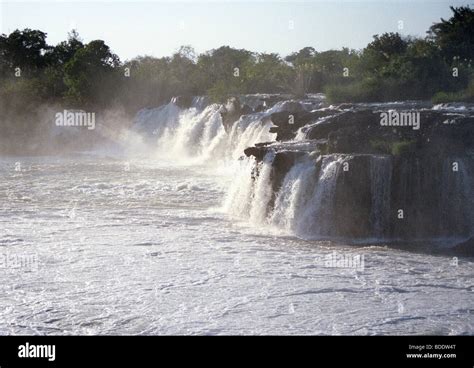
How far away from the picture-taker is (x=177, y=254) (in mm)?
14555

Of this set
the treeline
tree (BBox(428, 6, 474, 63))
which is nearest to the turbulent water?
the treeline

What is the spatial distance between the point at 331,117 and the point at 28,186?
33.4ft

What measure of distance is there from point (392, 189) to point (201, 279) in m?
5.68

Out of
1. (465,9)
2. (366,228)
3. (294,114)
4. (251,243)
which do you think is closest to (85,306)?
(251,243)

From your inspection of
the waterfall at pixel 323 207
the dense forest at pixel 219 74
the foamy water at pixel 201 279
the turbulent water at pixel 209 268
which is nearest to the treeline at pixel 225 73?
the dense forest at pixel 219 74

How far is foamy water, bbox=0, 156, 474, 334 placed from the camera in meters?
10.7

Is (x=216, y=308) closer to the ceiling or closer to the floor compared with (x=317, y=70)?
closer to the floor

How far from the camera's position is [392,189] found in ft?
54.3

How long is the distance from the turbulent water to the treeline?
1287 centimetres

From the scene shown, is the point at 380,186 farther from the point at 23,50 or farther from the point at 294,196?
the point at 23,50

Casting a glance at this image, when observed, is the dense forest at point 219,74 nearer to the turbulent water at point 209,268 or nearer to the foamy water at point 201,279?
the turbulent water at point 209,268

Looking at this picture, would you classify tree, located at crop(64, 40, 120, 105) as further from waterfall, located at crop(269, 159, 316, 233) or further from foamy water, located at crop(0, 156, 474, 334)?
waterfall, located at crop(269, 159, 316, 233)
